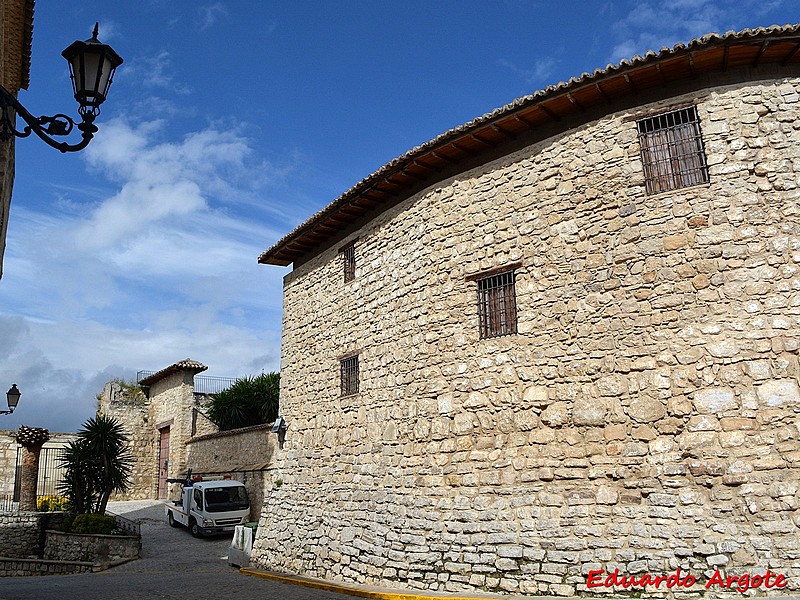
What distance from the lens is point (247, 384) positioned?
2661 cm

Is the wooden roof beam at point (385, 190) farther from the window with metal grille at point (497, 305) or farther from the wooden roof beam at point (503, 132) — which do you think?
the window with metal grille at point (497, 305)

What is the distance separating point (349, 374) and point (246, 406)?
13996mm

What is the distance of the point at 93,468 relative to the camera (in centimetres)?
2080

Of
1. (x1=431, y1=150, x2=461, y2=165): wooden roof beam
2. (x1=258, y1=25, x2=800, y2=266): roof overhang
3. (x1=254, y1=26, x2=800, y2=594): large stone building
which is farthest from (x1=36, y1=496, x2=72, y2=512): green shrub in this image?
(x1=431, y1=150, x2=461, y2=165): wooden roof beam

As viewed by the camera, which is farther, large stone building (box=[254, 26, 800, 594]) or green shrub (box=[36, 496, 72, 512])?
green shrub (box=[36, 496, 72, 512])

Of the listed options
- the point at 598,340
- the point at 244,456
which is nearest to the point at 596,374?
the point at 598,340

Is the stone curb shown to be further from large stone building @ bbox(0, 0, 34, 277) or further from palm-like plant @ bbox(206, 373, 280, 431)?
palm-like plant @ bbox(206, 373, 280, 431)

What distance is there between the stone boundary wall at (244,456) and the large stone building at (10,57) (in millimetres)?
9770

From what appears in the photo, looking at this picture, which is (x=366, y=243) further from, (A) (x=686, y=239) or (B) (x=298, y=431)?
(A) (x=686, y=239)

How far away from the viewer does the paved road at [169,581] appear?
11.1 meters

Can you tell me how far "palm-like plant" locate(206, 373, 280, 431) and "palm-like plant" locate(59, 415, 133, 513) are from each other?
199 inches

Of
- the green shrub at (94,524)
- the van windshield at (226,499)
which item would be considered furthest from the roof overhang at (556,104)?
the green shrub at (94,524)

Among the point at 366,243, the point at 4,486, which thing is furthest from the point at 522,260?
the point at 4,486

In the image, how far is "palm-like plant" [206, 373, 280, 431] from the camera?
85.5 ft
